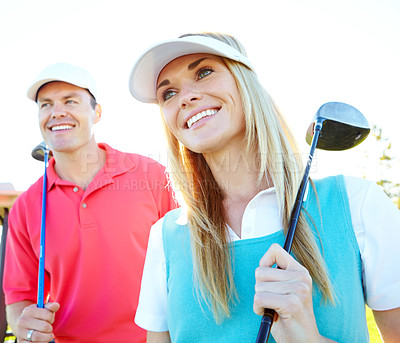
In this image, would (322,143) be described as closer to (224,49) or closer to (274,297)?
(224,49)

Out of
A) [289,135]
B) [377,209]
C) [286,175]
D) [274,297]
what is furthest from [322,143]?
[274,297]

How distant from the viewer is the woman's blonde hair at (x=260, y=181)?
5.39 feet

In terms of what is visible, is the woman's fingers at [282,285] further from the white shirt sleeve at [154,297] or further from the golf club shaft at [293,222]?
the white shirt sleeve at [154,297]

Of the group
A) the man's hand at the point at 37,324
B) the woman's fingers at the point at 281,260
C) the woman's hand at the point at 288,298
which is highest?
the woman's fingers at the point at 281,260

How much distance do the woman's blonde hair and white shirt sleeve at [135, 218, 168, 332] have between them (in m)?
0.21

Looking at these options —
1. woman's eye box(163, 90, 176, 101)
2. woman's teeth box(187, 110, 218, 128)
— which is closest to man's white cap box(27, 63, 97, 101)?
woman's eye box(163, 90, 176, 101)

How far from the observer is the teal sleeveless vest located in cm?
152

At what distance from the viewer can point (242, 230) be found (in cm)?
180

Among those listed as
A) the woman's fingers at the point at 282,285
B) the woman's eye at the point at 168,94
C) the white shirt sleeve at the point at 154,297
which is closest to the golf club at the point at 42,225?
the white shirt sleeve at the point at 154,297

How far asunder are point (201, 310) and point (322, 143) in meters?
0.98

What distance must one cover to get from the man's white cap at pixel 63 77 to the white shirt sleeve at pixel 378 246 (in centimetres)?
283

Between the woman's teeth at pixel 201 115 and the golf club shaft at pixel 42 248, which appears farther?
the golf club shaft at pixel 42 248

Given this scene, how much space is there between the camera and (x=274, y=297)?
1.33 metres

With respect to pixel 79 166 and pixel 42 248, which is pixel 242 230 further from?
pixel 79 166
